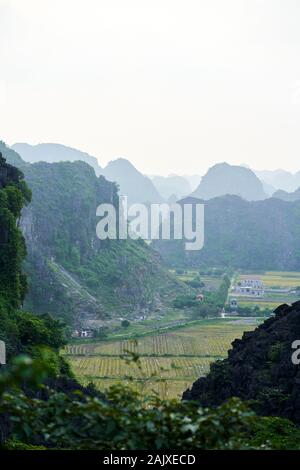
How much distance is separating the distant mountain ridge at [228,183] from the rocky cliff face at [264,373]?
445 ft

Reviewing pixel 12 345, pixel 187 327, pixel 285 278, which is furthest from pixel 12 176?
pixel 285 278

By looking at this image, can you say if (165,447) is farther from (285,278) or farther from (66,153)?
(66,153)

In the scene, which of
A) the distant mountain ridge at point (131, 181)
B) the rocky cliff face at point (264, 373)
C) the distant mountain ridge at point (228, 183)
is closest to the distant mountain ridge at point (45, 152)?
the distant mountain ridge at point (131, 181)

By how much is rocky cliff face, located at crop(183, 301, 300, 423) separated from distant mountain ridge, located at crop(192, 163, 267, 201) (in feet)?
445

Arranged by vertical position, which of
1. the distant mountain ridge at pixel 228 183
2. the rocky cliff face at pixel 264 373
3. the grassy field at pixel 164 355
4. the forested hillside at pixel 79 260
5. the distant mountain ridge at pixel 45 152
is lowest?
the grassy field at pixel 164 355

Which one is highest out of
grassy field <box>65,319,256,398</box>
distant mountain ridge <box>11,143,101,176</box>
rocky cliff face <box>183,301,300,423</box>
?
distant mountain ridge <box>11,143,101,176</box>

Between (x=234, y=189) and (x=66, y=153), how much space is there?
1859 inches

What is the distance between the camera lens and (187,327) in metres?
42.0

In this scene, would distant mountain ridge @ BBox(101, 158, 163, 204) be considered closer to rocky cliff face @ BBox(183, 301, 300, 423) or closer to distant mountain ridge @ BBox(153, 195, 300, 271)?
distant mountain ridge @ BBox(153, 195, 300, 271)

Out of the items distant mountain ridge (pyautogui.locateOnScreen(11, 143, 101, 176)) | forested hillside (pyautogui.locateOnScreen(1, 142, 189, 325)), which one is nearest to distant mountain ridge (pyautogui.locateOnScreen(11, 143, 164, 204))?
distant mountain ridge (pyautogui.locateOnScreen(11, 143, 101, 176))

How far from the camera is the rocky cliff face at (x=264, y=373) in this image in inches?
467

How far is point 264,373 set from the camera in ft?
43.0

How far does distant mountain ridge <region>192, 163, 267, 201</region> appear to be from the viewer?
152238 millimetres

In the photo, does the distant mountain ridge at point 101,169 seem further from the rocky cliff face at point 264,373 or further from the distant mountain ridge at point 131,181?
the rocky cliff face at point 264,373
